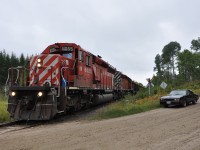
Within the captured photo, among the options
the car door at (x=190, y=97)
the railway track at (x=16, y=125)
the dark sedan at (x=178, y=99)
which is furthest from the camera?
the car door at (x=190, y=97)

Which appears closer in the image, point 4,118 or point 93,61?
point 4,118

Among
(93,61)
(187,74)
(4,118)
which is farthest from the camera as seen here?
(187,74)

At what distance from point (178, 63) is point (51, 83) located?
186 ft

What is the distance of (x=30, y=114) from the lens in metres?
12.5

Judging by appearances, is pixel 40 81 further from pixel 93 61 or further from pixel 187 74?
pixel 187 74

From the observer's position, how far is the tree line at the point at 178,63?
207 ft

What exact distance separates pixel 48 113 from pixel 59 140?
428cm

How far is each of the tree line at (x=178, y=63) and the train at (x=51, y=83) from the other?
3981cm

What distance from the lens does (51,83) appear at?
13266 millimetres

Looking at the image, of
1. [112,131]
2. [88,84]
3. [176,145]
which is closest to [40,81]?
[88,84]

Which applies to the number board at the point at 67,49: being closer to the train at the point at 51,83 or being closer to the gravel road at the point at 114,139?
the train at the point at 51,83

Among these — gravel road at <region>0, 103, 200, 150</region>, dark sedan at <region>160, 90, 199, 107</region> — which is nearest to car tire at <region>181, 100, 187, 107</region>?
dark sedan at <region>160, 90, 199, 107</region>

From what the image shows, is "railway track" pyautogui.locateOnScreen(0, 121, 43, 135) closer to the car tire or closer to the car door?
the car tire

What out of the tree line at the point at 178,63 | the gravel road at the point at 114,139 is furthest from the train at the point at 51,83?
the tree line at the point at 178,63
